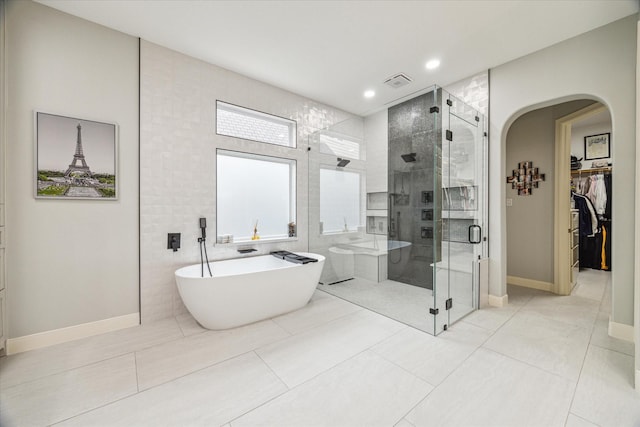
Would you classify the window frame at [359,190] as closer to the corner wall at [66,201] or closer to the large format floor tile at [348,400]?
the large format floor tile at [348,400]

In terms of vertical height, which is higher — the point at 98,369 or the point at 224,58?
the point at 224,58

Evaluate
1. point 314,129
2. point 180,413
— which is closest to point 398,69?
point 314,129

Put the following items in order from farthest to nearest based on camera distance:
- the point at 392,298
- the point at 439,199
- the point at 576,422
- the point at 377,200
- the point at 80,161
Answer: the point at 377,200
the point at 392,298
the point at 439,199
the point at 80,161
the point at 576,422

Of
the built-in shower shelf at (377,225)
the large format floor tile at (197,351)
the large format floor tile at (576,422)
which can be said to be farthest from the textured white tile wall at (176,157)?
the large format floor tile at (576,422)

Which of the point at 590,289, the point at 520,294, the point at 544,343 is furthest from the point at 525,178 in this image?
the point at 544,343

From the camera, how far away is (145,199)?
8.39ft

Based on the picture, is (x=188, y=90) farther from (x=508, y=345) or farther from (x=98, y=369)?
(x=508, y=345)

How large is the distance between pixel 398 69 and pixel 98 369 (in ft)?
13.3

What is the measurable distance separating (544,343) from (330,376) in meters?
1.90

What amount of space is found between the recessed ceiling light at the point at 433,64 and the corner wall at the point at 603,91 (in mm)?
737

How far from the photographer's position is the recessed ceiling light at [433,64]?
113 inches

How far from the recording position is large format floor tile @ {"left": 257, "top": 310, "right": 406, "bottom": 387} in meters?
1.82

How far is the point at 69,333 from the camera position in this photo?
2225 millimetres

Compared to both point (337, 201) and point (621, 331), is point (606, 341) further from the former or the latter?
point (337, 201)
